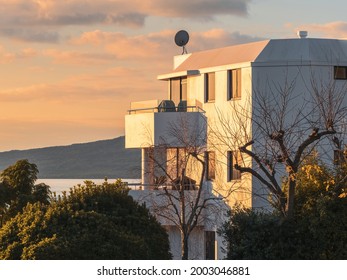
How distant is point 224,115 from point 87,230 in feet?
61.7

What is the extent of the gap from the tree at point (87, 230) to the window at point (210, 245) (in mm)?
16670

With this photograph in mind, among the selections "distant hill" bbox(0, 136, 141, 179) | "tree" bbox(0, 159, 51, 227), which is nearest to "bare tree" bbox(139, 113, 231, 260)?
"tree" bbox(0, 159, 51, 227)

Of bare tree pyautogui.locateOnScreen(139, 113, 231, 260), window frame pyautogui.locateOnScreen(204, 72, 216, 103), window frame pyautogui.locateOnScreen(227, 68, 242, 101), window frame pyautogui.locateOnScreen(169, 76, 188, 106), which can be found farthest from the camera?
window frame pyautogui.locateOnScreen(169, 76, 188, 106)

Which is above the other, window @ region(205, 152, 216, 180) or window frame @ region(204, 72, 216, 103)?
window frame @ region(204, 72, 216, 103)

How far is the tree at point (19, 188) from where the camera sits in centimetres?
5069

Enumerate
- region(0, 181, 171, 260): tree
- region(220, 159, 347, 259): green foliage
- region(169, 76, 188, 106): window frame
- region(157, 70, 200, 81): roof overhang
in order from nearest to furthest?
region(220, 159, 347, 259): green foliage < region(0, 181, 171, 260): tree < region(157, 70, 200, 81): roof overhang < region(169, 76, 188, 106): window frame

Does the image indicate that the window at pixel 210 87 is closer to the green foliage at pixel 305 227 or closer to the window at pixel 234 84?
the window at pixel 234 84

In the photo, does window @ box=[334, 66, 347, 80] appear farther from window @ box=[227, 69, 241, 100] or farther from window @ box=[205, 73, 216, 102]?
window @ box=[205, 73, 216, 102]

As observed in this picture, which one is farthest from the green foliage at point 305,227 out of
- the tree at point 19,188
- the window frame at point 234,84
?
the tree at point 19,188

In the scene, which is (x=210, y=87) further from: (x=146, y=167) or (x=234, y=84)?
(x=146, y=167)

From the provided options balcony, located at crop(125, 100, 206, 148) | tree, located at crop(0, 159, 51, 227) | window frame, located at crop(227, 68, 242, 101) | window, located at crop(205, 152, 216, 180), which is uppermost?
window frame, located at crop(227, 68, 242, 101)

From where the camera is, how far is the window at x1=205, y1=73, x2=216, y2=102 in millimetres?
53844

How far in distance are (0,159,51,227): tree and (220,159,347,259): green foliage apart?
56.0 ft
